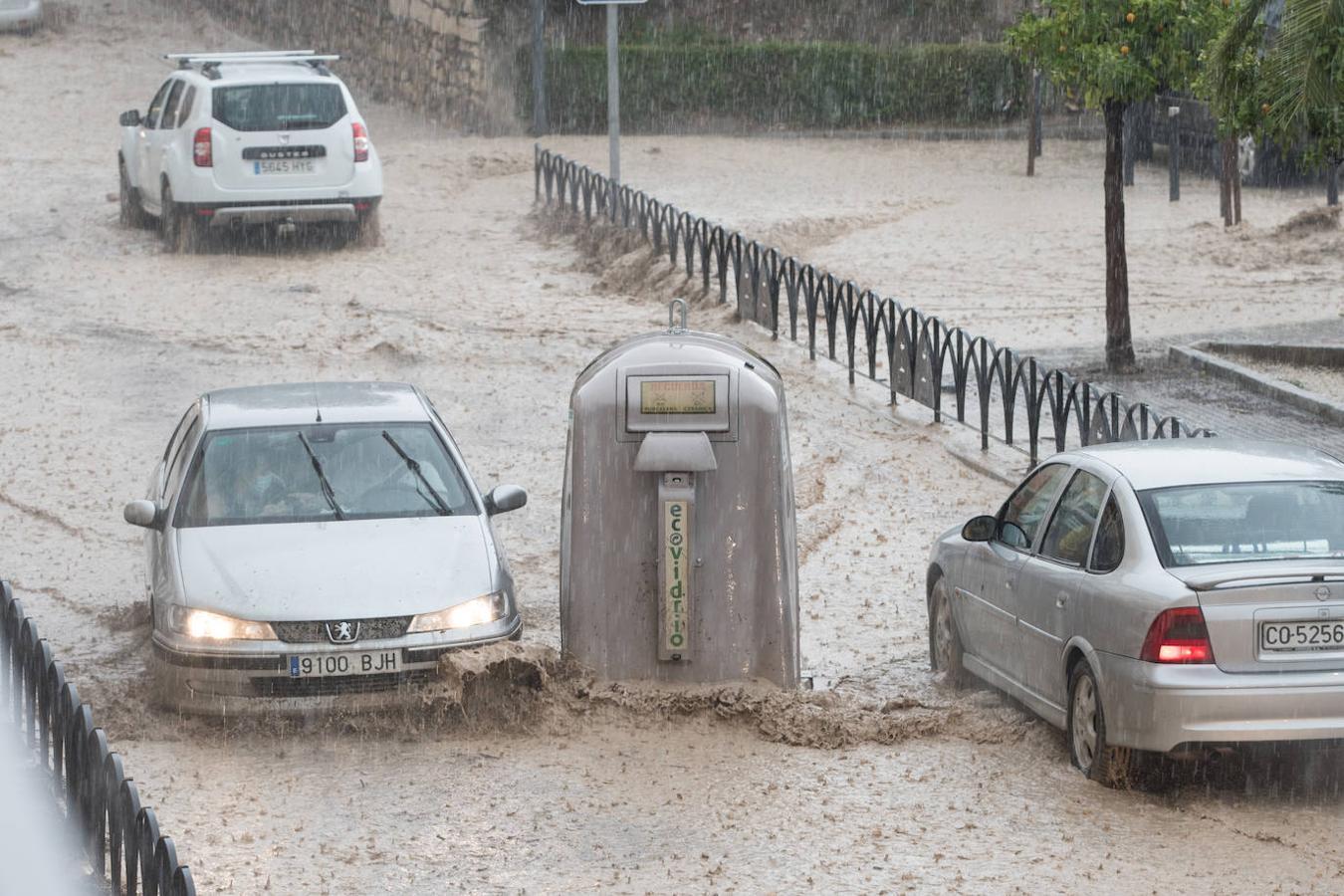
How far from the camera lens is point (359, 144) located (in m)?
21.1

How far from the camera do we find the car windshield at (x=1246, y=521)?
7297 millimetres

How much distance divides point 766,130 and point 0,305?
18.2m

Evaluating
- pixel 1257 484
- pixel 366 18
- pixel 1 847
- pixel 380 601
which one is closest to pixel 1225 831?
pixel 1257 484

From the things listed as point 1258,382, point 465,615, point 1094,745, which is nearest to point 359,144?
point 1258,382

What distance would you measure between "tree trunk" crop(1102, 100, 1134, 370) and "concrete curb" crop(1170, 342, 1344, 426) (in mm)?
598

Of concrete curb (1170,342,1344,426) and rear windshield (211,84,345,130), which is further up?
rear windshield (211,84,345,130)

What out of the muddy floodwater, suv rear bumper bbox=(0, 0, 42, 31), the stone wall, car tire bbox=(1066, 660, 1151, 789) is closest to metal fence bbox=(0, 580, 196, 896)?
the muddy floodwater

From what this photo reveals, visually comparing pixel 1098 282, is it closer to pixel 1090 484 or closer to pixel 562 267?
pixel 562 267

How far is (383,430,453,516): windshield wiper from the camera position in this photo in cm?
911

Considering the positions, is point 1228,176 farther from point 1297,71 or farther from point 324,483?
point 324,483

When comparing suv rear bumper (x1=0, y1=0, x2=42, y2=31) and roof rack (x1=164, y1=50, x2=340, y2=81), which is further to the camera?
suv rear bumper (x1=0, y1=0, x2=42, y2=31)

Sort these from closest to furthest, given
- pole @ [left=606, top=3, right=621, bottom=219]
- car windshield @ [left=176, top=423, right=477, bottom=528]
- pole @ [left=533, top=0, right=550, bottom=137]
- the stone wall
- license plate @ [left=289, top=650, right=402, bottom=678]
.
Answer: license plate @ [left=289, top=650, right=402, bottom=678]
car windshield @ [left=176, top=423, right=477, bottom=528]
pole @ [left=606, top=3, right=621, bottom=219]
pole @ [left=533, top=0, right=550, bottom=137]
the stone wall

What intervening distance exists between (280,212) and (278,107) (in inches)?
43.2

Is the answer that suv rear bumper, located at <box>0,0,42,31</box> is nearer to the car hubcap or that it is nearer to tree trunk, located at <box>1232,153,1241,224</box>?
tree trunk, located at <box>1232,153,1241,224</box>
